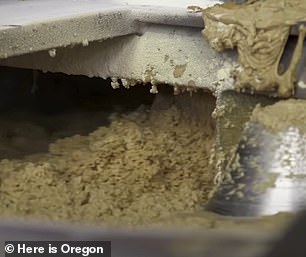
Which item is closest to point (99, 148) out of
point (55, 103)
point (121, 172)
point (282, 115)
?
point (121, 172)

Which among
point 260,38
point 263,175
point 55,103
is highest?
point 55,103

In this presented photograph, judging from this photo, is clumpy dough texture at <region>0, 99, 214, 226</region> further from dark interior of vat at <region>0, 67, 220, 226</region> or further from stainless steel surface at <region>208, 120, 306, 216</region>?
stainless steel surface at <region>208, 120, 306, 216</region>

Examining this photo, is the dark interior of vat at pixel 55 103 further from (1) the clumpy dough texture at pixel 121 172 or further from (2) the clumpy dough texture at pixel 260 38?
(2) the clumpy dough texture at pixel 260 38

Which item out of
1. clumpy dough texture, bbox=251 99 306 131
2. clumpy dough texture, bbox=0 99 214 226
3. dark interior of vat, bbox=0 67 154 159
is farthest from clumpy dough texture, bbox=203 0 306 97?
dark interior of vat, bbox=0 67 154 159

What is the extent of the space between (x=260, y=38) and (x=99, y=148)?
0.63 meters

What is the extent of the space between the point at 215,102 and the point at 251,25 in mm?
403

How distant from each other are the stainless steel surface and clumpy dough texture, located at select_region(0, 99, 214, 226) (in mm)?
186

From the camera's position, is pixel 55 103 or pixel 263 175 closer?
pixel 263 175

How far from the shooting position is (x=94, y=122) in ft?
8.28

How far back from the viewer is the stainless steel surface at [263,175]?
1610 millimetres

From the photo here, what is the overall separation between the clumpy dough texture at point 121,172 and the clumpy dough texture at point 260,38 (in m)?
→ 0.35

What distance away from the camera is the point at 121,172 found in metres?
2.15

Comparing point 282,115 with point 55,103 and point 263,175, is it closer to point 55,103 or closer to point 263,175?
point 263,175

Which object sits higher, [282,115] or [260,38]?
[260,38]
